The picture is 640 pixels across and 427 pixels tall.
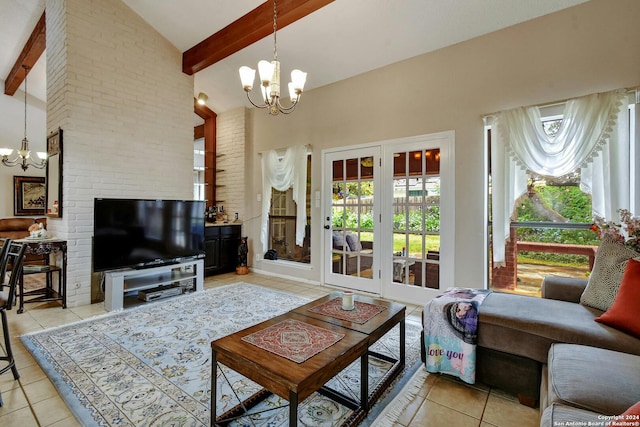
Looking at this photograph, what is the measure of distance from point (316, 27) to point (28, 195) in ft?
22.9

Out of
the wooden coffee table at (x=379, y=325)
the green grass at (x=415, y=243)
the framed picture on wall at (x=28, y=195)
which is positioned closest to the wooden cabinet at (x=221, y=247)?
the green grass at (x=415, y=243)

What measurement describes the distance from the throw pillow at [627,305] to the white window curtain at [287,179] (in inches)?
145

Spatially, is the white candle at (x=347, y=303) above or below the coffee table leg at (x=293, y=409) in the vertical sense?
above

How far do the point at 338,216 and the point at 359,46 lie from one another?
2.24 metres

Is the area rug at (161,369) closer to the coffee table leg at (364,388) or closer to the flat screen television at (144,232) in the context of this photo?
the coffee table leg at (364,388)

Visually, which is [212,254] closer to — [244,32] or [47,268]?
[47,268]

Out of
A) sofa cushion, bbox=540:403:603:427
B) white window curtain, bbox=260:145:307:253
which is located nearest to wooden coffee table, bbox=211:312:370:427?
sofa cushion, bbox=540:403:603:427

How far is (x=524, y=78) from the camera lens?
300cm

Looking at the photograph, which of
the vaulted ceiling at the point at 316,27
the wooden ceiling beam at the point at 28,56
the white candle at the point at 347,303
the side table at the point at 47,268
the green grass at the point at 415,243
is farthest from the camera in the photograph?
the wooden ceiling beam at the point at 28,56

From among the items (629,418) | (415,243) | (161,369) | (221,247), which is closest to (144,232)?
(221,247)

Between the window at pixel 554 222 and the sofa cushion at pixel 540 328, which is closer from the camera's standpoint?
the sofa cushion at pixel 540 328

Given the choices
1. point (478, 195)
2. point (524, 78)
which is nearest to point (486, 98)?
point (524, 78)

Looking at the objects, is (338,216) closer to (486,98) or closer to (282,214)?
(282,214)

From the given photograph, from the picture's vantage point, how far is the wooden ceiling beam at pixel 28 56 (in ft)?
14.8
